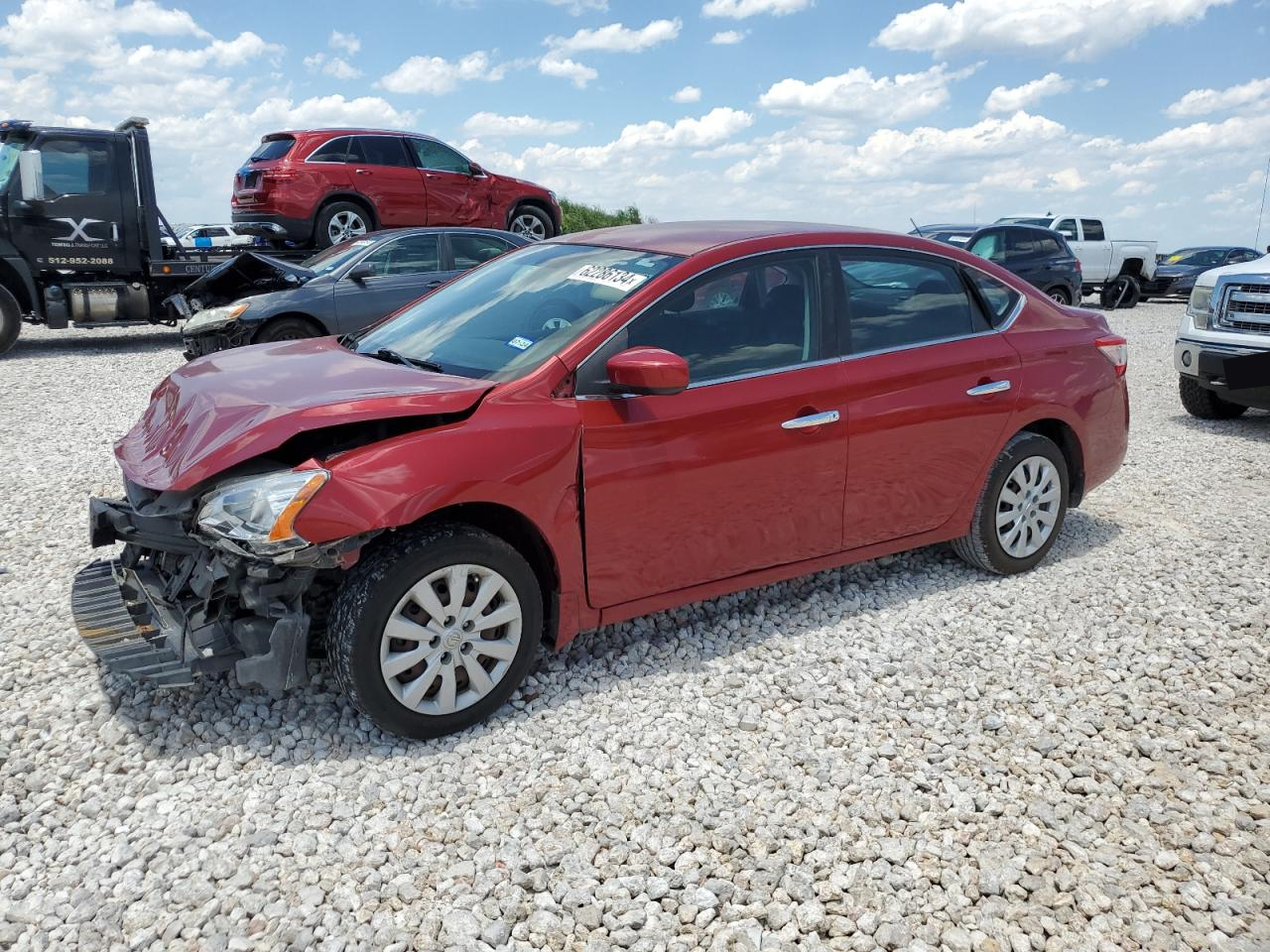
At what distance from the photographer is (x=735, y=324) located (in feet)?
13.6

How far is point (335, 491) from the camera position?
3.19m

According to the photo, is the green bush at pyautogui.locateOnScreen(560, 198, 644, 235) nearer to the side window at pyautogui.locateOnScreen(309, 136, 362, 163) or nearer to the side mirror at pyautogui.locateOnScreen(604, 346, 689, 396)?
the side window at pyautogui.locateOnScreen(309, 136, 362, 163)

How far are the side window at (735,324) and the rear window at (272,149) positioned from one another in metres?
11.6

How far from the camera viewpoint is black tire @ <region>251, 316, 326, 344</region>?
999 cm

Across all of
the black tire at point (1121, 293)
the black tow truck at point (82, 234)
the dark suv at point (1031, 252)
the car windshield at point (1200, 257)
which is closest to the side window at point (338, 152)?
the black tow truck at point (82, 234)

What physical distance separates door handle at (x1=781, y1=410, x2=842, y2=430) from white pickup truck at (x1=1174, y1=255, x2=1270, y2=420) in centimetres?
593

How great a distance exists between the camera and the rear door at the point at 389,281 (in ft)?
34.0

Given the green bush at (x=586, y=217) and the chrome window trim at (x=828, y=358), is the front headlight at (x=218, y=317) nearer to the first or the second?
the chrome window trim at (x=828, y=358)

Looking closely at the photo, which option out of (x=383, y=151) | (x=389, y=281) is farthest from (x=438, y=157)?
(x=389, y=281)

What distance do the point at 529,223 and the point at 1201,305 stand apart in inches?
404

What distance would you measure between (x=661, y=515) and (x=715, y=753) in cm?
89

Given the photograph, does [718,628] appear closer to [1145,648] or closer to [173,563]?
[1145,648]

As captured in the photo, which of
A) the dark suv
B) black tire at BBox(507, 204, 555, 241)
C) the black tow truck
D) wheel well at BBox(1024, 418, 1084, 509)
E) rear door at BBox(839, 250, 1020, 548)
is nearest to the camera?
rear door at BBox(839, 250, 1020, 548)

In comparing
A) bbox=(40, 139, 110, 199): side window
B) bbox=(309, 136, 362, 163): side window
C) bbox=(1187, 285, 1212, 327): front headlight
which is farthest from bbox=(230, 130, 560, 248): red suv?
bbox=(1187, 285, 1212, 327): front headlight
